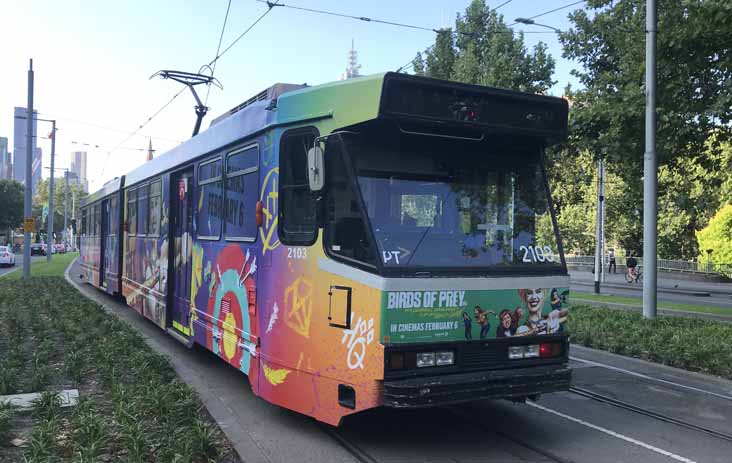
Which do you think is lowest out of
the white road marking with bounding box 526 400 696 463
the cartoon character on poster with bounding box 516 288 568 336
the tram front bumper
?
the white road marking with bounding box 526 400 696 463

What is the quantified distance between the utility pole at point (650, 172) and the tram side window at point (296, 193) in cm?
891

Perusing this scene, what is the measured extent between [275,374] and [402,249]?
183 centimetres

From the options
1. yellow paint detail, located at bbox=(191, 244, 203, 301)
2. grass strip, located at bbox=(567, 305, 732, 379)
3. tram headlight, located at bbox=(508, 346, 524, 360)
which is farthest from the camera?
grass strip, located at bbox=(567, 305, 732, 379)

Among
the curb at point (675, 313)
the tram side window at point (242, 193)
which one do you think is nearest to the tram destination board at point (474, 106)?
the tram side window at point (242, 193)

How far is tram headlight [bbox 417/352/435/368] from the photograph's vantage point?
5.25 metres

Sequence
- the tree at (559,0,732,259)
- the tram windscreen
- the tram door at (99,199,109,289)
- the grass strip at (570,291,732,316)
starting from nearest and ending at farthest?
1. the tram windscreen
2. the tree at (559,0,732,259)
3. the tram door at (99,199,109,289)
4. the grass strip at (570,291,732,316)

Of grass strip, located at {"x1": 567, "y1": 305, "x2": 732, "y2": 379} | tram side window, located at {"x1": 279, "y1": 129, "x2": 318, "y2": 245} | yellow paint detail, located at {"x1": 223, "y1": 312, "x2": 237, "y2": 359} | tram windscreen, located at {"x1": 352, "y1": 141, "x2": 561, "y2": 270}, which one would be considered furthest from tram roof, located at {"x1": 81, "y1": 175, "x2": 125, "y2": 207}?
tram windscreen, located at {"x1": 352, "y1": 141, "x2": 561, "y2": 270}

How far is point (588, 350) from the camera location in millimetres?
11180

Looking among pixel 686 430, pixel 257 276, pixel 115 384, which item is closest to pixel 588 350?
pixel 686 430

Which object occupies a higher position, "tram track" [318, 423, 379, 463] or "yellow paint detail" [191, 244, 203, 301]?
"yellow paint detail" [191, 244, 203, 301]

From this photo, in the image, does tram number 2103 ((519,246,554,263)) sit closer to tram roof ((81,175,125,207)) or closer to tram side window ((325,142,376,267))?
tram side window ((325,142,376,267))

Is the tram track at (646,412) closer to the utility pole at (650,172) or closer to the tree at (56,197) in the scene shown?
the utility pole at (650,172)

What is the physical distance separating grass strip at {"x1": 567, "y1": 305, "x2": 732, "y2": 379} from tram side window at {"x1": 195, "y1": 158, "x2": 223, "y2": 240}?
6.80m

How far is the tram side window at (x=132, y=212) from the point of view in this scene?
13.4 metres
